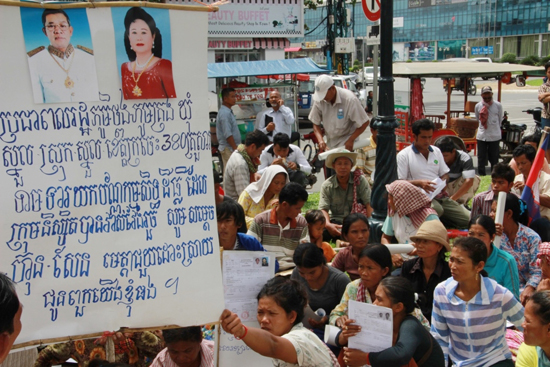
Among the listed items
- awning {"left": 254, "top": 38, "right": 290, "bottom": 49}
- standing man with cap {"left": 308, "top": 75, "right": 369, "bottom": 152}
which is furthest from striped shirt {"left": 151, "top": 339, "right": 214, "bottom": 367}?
awning {"left": 254, "top": 38, "right": 290, "bottom": 49}

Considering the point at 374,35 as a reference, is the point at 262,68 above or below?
below

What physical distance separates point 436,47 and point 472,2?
789 cm

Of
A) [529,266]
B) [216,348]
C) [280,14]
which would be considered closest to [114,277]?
[216,348]

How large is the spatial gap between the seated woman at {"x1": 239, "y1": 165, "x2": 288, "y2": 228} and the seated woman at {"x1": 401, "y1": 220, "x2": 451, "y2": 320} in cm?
188

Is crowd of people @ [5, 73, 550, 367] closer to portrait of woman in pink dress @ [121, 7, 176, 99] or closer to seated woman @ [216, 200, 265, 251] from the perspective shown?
seated woman @ [216, 200, 265, 251]

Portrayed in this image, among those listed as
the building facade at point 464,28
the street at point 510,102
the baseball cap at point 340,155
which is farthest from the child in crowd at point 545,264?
the building facade at point 464,28

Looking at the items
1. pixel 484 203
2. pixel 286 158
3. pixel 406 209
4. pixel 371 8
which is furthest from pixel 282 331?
pixel 371 8

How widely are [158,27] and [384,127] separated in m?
3.81

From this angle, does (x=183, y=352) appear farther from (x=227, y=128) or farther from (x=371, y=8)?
(x=227, y=128)

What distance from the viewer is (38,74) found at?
2.96 meters

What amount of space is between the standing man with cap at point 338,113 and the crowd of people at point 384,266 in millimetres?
16

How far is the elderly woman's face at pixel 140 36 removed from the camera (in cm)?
310

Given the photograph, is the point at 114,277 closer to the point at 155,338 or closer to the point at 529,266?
the point at 155,338

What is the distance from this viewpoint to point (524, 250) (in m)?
5.47
